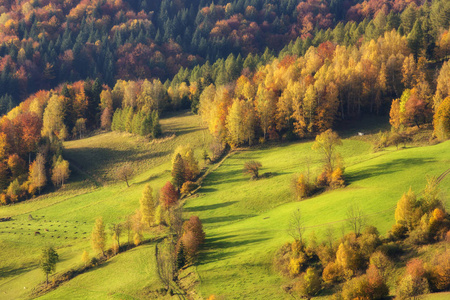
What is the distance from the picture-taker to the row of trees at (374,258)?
43.7 m

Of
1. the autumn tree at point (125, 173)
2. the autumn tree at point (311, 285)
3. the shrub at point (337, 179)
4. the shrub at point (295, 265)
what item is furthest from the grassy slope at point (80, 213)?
the shrub at point (337, 179)

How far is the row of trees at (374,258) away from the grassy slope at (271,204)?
10.2ft

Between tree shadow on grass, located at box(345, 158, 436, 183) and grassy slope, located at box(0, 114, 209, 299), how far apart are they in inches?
1685

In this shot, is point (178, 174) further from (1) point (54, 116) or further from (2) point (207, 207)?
(1) point (54, 116)

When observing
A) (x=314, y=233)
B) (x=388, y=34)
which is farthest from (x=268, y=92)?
(x=314, y=233)

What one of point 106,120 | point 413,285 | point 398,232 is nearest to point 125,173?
point 106,120

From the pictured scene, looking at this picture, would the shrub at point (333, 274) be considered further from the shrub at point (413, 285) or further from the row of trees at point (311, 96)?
the row of trees at point (311, 96)

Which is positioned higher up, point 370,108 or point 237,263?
point 370,108

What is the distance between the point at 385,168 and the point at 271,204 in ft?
78.0

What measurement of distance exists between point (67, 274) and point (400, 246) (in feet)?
177

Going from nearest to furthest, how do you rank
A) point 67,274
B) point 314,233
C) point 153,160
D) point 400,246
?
point 400,246, point 314,233, point 67,274, point 153,160

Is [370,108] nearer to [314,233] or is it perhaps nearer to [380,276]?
[314,233]

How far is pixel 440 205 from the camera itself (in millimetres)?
55469

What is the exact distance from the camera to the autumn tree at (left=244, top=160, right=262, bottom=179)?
9388 cm
